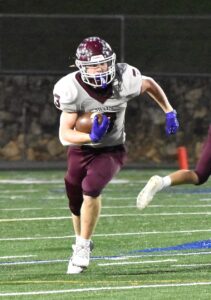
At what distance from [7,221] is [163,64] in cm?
820

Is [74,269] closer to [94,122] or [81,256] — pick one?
[81,256]

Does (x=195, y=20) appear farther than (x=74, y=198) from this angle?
Yes

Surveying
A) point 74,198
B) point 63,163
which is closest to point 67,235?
point 74,198

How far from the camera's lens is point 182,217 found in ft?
42.1

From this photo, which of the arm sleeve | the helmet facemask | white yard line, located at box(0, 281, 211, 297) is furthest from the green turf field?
the helmet facemask

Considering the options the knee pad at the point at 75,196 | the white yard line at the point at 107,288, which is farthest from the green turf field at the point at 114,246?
the knee pad at the point at 75,196

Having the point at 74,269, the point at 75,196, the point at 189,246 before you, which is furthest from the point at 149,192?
the point at 189,246

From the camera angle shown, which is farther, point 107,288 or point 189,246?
point 189,246

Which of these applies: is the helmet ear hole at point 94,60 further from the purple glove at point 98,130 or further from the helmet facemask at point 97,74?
the purple glove at point 98,130

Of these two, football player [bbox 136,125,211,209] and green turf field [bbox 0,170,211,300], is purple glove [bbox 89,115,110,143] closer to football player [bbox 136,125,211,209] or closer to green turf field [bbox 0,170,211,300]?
football player [bbox 136,125,211,209]

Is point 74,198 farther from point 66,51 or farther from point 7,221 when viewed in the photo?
point 66,51

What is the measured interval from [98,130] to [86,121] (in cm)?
23

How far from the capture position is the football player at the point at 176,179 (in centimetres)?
941

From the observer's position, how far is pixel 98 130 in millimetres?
8883
